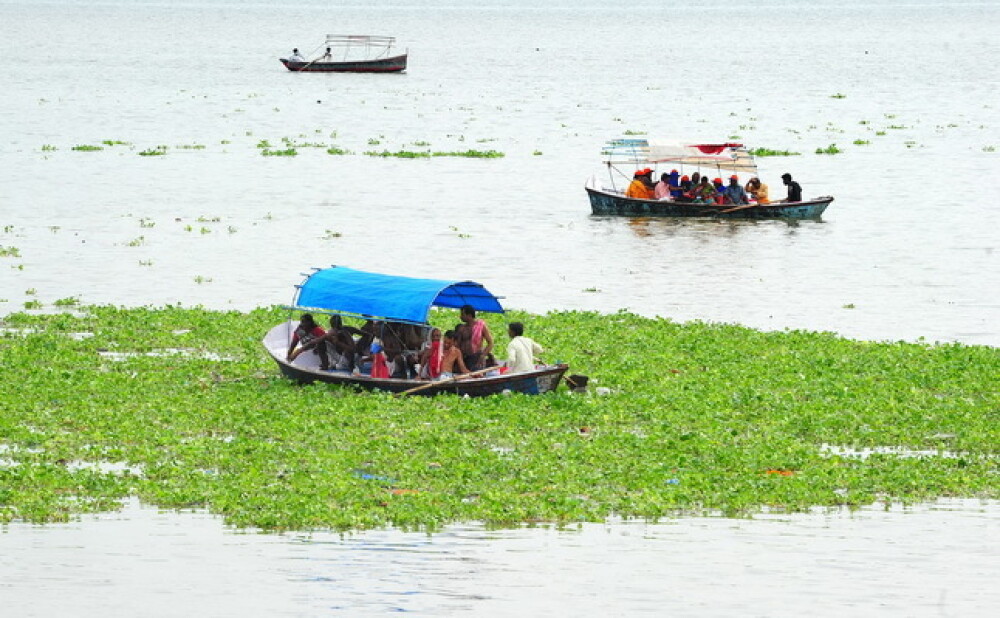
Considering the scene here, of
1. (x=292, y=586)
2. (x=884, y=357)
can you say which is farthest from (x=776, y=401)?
(x=292, y=586)

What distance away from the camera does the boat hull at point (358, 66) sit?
123188mm

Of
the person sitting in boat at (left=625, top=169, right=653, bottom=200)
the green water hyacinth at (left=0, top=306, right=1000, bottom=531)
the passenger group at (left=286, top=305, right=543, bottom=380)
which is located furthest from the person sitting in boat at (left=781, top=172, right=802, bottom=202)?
the passenger group at (left=286, top=305, right=543, bottom=380)

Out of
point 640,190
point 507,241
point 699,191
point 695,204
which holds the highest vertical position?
point 699,191

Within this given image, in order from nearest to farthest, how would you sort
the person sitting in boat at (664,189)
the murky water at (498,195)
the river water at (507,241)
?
the river water at (507,241) → the murky water at (498,195) → the person sitting in boat at (664,189)

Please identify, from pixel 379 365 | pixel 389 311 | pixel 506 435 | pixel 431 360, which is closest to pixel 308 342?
pixel 379 365

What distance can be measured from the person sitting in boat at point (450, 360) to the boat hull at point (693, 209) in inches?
1046

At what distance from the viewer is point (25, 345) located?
87.9 ft

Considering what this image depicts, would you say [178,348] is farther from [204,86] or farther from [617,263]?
[204,86]

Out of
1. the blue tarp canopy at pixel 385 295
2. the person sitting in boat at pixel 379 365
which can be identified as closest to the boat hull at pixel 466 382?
the person sitting in boat at pixel 379 365

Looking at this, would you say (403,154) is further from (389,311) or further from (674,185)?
(389,311)

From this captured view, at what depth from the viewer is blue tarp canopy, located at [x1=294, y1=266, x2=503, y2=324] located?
23812 mm

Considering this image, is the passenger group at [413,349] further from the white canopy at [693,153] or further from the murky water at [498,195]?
the white canopy at [693,153]

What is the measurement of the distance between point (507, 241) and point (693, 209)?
269 inches

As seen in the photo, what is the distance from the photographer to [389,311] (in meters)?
23.9
